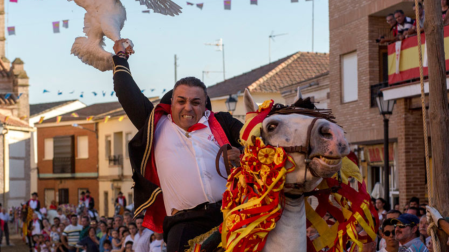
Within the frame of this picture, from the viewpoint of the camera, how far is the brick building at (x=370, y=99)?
650 inches

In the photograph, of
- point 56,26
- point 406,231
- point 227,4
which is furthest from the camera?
point 56,26

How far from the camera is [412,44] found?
48.5 ft

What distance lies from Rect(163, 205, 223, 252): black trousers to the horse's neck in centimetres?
89

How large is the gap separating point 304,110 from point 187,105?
1181 mm

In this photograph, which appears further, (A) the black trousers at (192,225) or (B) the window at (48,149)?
(B) the window at (48,149)

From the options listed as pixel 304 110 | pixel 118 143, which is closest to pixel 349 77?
pixel 304 110

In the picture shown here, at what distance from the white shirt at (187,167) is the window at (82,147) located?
3965cm

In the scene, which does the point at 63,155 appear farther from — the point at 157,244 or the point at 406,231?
the point at 406,231

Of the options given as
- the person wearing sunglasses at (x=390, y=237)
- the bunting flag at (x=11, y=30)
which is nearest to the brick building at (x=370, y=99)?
the person wearing sunglasses at (x=390, y=237)

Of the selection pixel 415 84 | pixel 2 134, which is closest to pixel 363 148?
pixel 415 84

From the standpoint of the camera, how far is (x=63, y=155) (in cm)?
4494

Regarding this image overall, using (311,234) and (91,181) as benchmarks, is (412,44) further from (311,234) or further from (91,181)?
(91,181)

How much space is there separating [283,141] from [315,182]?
0.26m

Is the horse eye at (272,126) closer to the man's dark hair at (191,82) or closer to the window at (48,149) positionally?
the man's dark hair at (191,82)
